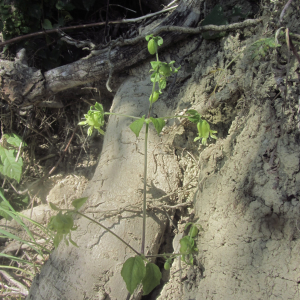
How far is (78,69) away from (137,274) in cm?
154

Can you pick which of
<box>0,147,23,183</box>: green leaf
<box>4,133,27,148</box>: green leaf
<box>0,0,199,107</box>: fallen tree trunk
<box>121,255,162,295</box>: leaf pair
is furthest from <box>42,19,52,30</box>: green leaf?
<box>121,255,162,295</box>: leaf pair

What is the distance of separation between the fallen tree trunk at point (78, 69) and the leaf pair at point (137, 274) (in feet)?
4.51

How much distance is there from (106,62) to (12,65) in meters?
0.67

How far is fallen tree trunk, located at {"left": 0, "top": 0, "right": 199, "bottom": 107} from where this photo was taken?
70.0 inches

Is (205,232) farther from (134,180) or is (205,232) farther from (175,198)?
(134,180)

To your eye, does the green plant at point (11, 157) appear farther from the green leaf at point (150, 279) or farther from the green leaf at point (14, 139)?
the green leaf at point (150, 279)

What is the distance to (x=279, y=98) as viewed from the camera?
117 centimetres

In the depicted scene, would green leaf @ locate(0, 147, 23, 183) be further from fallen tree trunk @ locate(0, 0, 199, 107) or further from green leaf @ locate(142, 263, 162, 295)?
green leaf @ locate(142, 263, 162, 295)

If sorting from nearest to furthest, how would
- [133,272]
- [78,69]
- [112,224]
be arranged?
[133,272], [112,224], [78,69]

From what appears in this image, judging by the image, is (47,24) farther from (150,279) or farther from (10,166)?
(150,279)

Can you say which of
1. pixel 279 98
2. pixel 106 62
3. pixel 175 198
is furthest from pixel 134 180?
pixel 106 62

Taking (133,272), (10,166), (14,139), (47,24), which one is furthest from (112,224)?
(47,24)

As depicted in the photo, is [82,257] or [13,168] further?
[13,168]

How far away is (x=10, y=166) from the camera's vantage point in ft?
6.75
